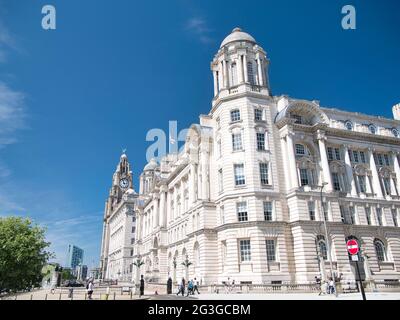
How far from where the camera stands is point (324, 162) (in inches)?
1822

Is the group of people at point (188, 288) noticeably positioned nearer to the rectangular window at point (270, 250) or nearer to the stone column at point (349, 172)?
the rectangular window at point (270, 250)

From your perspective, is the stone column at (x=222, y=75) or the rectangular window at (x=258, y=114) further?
the stone column at (x=222, y=75)

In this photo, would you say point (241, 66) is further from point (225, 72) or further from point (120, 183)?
point (120, 183)

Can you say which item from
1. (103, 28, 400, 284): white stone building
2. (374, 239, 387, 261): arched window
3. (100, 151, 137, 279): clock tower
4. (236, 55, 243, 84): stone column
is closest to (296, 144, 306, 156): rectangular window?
(103, 28, 400, 284): white stone building

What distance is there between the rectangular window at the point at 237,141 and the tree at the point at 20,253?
37.1 metres

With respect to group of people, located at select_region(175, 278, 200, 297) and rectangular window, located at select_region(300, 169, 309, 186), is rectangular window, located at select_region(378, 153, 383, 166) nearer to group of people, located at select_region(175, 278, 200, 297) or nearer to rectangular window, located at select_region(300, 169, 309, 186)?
rectangular window, located at select_region(300, 169, 309, 186)

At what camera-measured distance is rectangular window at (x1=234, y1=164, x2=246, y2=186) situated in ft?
146

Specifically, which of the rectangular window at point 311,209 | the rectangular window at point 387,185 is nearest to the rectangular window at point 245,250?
the rectangular window at point 311,209

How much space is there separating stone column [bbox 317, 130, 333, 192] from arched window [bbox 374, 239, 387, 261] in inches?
418

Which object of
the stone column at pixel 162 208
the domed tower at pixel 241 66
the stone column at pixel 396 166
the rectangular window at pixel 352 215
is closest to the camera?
the rectangular window at pixel 352 215

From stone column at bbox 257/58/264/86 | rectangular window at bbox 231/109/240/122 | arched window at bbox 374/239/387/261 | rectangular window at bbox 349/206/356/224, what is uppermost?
stone column at bbox 257/58/264/86

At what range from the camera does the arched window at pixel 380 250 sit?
45.4m

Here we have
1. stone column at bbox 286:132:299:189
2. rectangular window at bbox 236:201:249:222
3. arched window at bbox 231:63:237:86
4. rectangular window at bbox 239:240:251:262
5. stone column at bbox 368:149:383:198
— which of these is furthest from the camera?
arched window at bbox 231:63:237:86
